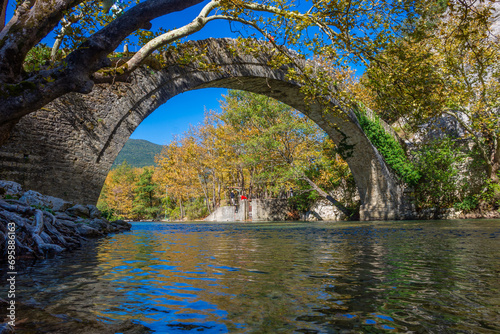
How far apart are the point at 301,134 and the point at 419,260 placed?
17.3m

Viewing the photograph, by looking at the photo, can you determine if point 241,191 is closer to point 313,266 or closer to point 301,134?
point 301,134

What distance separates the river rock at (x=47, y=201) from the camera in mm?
5469

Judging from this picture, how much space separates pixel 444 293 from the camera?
1.85 meters

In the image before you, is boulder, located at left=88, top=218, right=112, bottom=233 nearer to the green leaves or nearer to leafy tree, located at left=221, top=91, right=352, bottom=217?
the green leaves

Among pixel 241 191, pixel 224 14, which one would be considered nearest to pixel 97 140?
pixel 224 14

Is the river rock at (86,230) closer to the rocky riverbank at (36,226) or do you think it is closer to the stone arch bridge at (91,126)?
the rocky riverbank at (36,226)

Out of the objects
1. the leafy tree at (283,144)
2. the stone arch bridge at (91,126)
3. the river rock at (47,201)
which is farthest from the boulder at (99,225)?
the leafy tree at (283,144)

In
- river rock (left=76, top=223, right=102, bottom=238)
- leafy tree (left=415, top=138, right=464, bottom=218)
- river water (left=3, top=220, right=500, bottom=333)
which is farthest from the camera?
leafy tree (left=415, top=138, right=464, bottom=218)

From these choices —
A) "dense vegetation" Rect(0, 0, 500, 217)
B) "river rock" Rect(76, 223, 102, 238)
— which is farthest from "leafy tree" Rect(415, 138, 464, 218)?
"river rock" Rect(76, 223, 102, 238)

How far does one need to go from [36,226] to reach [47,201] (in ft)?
7.64

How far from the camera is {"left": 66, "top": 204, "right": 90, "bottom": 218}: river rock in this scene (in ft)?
20.5

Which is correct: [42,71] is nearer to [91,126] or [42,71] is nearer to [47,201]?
[47,201]

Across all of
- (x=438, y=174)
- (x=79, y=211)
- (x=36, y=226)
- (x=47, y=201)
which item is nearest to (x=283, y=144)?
(x=438, y=174)

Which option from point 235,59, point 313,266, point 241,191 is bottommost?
point 313,266
